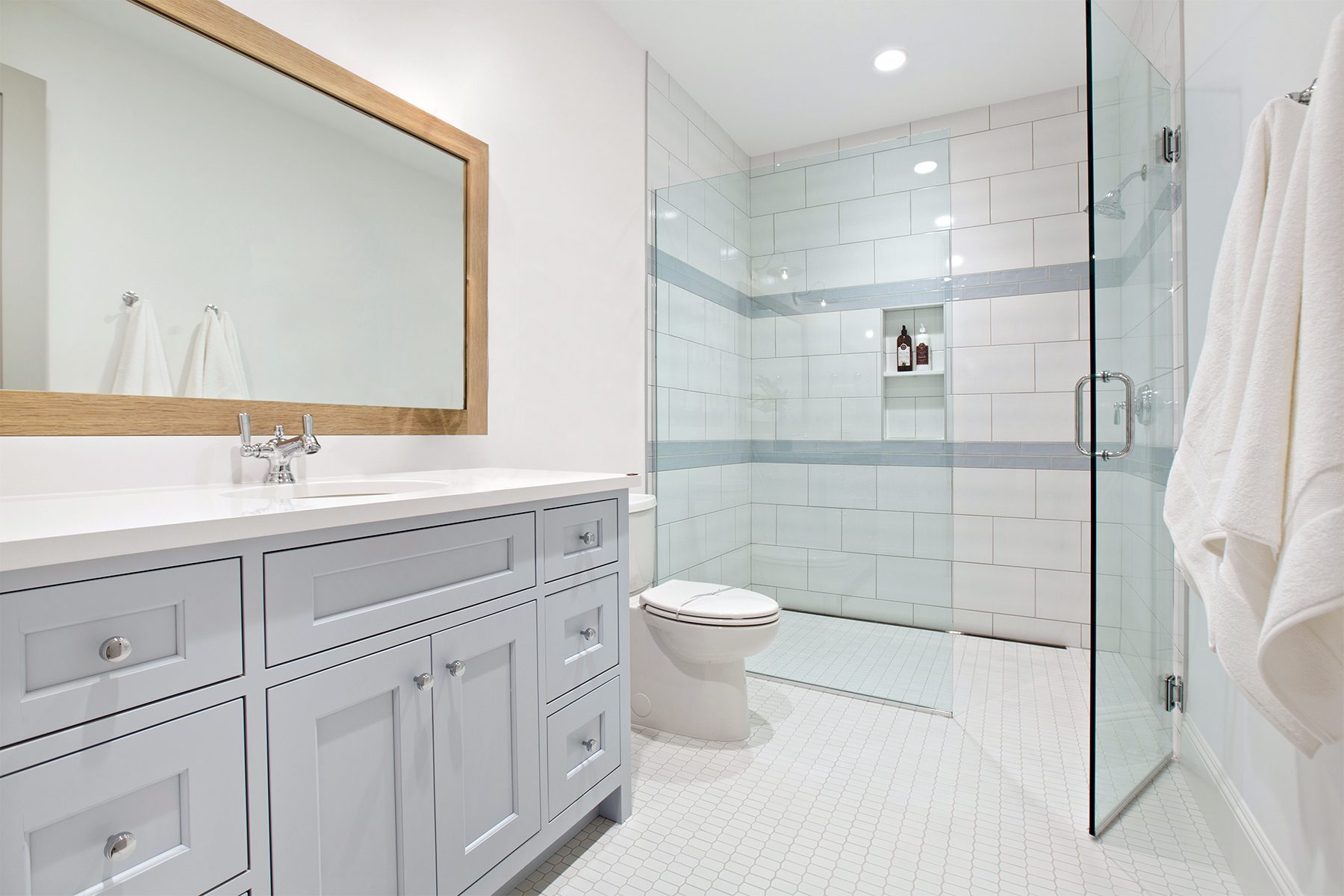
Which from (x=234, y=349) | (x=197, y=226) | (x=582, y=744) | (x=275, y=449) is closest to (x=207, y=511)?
(x=275, y=449)

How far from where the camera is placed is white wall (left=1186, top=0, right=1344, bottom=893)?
104 cm

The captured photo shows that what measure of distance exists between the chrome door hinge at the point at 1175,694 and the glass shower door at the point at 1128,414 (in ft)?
0.08

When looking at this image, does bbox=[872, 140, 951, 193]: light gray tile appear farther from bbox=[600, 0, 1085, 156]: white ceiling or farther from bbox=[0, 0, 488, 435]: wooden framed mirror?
bbox=[0, 0, 488, 435]: wooden framed mirror

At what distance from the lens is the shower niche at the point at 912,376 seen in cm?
248

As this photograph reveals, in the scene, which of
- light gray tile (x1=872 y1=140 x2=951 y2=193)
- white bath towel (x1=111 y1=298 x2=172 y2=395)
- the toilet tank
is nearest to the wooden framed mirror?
white bath towel (x1=111 y1=298 x2=172 y2=395)

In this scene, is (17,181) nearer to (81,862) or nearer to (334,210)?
(334,210)

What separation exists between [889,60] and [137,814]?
3.28m

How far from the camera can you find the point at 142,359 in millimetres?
1150

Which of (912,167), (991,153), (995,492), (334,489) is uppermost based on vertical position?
(991,153)

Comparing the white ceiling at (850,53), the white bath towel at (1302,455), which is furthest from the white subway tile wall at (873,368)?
the white bath towel at (1302,455)

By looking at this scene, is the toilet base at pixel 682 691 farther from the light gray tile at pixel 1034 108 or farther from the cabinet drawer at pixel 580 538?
the light gray tile at pixel 1034 108

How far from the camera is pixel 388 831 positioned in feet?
3.38

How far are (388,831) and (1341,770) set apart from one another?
4.88ft

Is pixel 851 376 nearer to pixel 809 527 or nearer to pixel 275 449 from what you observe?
pixel 809 527
